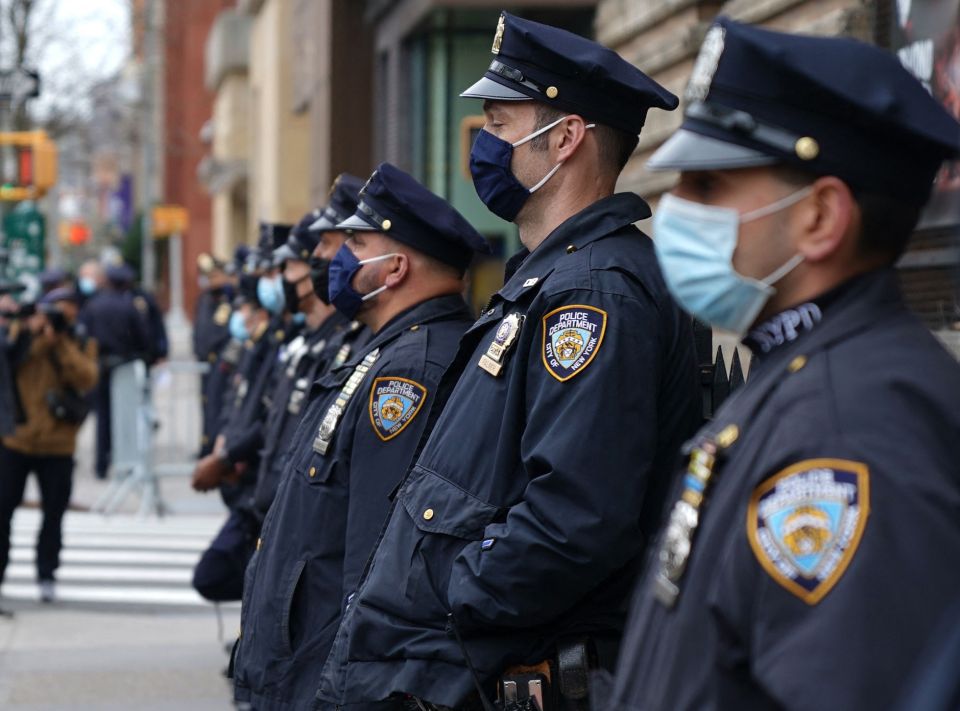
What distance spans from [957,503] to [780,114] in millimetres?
601

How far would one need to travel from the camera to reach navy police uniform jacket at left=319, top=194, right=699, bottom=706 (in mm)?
3225

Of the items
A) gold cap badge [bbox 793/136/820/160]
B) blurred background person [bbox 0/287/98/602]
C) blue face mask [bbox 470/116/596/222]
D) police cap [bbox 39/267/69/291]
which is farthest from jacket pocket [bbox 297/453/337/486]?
police cap [bbox 39/267/69/291]

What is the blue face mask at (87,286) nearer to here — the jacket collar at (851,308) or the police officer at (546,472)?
the police officer at (546,472)

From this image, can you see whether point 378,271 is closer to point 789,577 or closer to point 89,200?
point 789,577

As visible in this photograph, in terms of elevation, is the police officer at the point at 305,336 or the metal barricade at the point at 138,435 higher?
the police officer at the point at 305,336

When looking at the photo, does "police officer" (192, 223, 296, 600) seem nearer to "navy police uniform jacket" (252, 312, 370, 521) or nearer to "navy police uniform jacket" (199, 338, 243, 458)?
"navy police uniform jacket" (252, 312, 370, 521)

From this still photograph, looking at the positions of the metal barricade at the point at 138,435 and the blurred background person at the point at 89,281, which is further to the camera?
the blurred background person at the point at 89,281

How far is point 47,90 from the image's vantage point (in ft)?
117

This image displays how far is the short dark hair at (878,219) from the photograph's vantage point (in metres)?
2.18

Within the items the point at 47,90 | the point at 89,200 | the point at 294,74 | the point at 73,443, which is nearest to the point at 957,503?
the point at 73,443

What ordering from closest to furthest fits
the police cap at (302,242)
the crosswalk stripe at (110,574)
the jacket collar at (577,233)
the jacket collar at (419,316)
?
1. the jacket collar at (577,233)
2. the jacket collar at (419,316)
3. the police cap at (302,242)
4. the crosswalk stripe at (110,574)

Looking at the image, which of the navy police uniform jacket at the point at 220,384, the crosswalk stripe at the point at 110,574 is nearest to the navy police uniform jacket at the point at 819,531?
the crosswalk stripe at the point at 110,574

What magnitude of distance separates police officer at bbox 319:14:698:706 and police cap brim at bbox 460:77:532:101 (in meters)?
0.08

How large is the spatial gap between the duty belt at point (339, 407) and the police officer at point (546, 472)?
842mm
